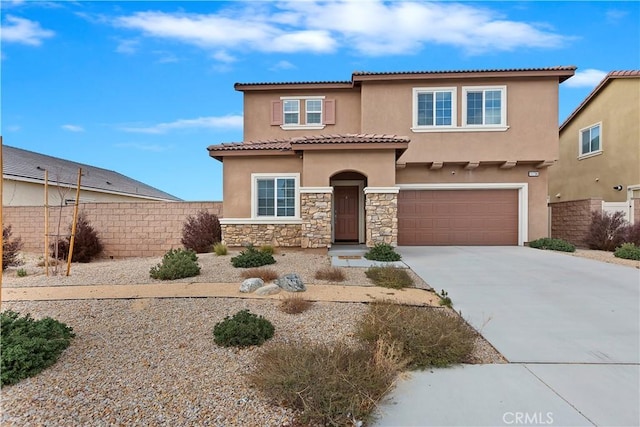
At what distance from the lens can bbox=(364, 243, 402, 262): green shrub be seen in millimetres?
10505

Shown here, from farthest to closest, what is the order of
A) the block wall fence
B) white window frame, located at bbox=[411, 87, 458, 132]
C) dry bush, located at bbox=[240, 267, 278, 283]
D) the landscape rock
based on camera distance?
the block wall fence < white window frame, located at bbox=[411, 87, 458, 132] < dry bush, located at bbox=[240, 267, 278, 283] < the landscape rock

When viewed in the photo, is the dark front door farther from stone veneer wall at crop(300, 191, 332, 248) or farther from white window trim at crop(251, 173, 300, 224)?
stone veneer wall at crop(300, 191, 332, 248)

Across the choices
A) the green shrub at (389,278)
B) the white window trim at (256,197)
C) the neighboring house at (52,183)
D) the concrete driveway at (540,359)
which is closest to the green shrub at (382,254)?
the concrete driveway at (540,359)

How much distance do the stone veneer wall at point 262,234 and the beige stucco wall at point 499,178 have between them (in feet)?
18.0

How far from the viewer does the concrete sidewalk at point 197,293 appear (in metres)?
6.55

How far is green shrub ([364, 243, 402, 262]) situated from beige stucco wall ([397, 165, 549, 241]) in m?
5.11

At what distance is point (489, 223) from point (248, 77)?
1260 cm

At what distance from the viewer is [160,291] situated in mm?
7012

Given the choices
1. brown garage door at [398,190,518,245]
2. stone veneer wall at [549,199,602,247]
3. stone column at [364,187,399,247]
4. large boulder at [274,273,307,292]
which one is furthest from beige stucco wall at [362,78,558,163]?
large boulder at [274,273,307,292]

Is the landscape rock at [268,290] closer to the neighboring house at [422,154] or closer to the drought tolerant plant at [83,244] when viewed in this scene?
the neighboring house at [422,154]

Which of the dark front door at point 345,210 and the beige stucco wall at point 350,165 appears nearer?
the beige stucco wall at point 350,165

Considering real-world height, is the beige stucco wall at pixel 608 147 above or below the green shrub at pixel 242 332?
above

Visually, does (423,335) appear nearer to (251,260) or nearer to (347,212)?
(251,260)

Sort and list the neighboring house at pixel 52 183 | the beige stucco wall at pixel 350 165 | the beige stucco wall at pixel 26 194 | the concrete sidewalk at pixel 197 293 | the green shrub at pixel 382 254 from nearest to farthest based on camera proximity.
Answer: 1. the concrete sidewalk at pixel 197 293
2. the green shrub at pixel 382 254
3. the beige stucco wall at pixel 350 165
4. the beige stucco wall at pixel 26 194
5. the neighboring house at pixel 52 183
